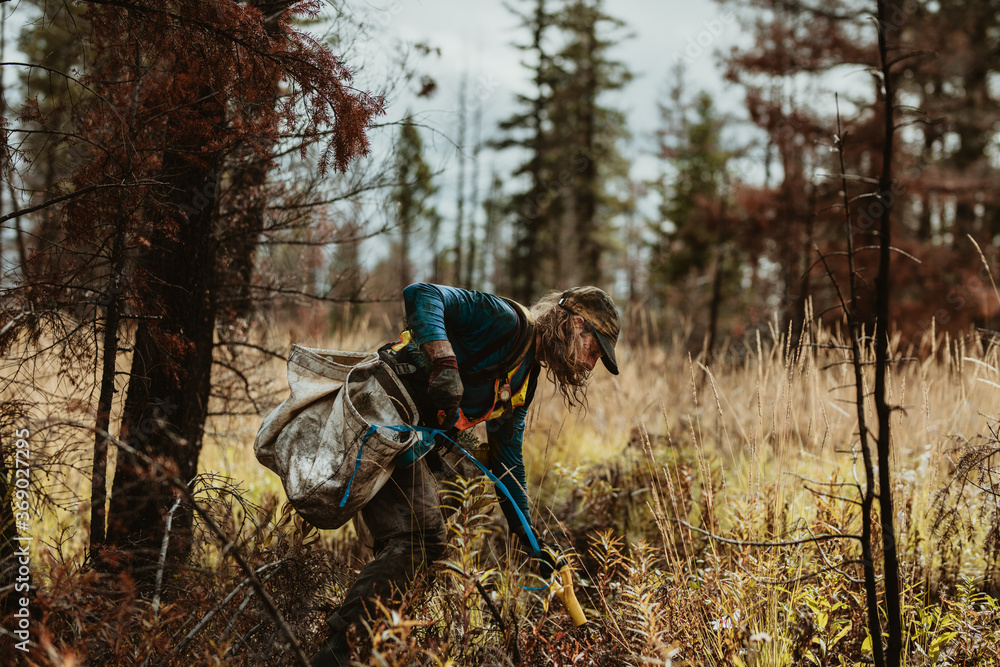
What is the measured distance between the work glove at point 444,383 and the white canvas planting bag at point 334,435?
0.51 ft

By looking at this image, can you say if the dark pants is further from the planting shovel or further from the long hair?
the long hair

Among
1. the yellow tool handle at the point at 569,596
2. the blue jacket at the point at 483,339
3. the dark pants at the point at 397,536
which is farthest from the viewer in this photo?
the blue jacket at the point at 483,339

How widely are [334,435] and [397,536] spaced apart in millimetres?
461

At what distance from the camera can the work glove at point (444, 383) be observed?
6.88 feet

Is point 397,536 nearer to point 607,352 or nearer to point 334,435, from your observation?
point 334,435

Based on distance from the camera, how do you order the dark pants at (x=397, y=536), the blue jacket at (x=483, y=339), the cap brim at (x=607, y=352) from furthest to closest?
the cap brim at (x=607, y=352) → the blue jacket at (x=483, y=339) → the dark pants at (x=397, y=536)

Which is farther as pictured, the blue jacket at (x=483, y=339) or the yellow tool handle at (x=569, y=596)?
the blue jacket at (x=483, y=339)

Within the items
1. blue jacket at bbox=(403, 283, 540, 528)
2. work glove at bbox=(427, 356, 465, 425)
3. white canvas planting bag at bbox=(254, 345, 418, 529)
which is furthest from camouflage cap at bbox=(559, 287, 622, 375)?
white canvas planting bag at bbox=(254, 345, 418, 529)

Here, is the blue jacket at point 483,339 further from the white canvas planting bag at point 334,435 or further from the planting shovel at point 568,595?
the planting shovel at point 568,595

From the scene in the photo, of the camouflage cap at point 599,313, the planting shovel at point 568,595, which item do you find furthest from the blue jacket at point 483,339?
the planting shovel at point 568,595

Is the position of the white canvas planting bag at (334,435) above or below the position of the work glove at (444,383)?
below

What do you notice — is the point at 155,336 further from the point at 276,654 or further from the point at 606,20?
the point at 606,20

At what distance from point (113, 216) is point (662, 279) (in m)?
18.1

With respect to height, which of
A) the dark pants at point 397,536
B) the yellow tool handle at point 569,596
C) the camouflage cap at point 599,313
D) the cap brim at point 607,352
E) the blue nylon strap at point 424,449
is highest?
the camouflage cap at point 599,313
